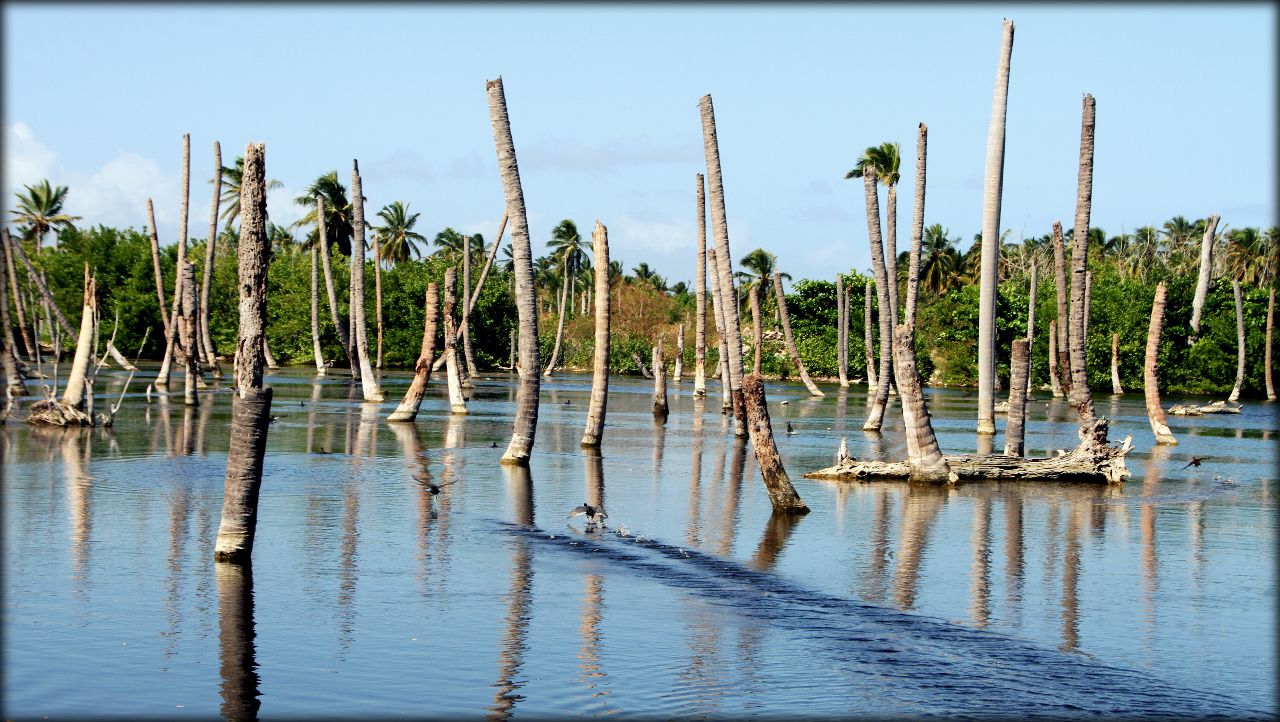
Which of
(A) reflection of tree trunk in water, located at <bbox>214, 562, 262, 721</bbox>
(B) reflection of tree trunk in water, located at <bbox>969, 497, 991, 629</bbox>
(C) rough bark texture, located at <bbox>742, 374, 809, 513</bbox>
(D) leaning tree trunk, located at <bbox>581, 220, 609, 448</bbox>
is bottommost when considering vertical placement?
(A) reflection of tree trunk in water, located at <bbox>214, 562, 262, 721</bbox>

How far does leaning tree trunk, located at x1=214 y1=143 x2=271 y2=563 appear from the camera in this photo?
13586mm

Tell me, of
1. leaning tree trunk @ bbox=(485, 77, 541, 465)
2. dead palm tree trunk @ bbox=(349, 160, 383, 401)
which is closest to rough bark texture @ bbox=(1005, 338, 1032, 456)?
leaning tree trunk @ bbox=(485, 77, 541, 465)

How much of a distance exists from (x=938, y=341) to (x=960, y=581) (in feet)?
233

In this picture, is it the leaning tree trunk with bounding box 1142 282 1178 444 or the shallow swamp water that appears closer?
the shallow swamp water

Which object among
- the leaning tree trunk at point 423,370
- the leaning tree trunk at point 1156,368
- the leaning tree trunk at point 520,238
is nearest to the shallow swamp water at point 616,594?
the leaning tree trunk at point 520,238

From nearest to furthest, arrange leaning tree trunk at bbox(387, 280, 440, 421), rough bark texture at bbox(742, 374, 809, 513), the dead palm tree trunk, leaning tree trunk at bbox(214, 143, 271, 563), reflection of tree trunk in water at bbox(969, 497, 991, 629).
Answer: reflection of tree trunk in water at bbox(969, 497, 991, 629)
leaning tree trunk at bbox(214, 143, 271, 563)
rough bark texture at bbox(742, 374, 809, 513)
leaning tree trunk at bbox(387, 280, 440, 421)
the dead palm tree trunk

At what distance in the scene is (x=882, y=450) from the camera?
1272 inches

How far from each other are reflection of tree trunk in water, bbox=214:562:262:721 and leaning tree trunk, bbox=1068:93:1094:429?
20004 mm

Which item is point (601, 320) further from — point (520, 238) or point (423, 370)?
point (423, 370)

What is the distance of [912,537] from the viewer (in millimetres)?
18188

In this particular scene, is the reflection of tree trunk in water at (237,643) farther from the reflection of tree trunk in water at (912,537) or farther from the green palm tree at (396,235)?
the green palm tree at (396,235)

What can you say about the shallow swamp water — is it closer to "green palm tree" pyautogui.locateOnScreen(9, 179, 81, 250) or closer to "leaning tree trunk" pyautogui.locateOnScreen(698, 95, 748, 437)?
"leaning tree trunk" pyautogui.locateOnScreen(698, 95, 748, 437)

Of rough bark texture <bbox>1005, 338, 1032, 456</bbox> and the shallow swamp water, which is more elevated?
rough bark texture <bbox>1005, 338, 1032, 456</bbox>

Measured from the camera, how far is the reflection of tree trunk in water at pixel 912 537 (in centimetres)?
1441
